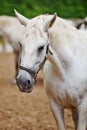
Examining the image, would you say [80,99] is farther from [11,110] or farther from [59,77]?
[11,110]

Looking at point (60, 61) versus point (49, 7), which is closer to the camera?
point (60, 61)

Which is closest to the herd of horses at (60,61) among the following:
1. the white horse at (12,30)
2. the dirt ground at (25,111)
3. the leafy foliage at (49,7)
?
the dirt ground at (25,111)

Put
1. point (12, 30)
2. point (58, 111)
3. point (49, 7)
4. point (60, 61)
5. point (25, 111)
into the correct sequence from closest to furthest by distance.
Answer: point (60, 61) < point (58, 111) < point (25, 111) < point (12, 30) < point (49, 7)

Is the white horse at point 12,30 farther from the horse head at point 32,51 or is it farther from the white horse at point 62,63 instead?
the horse head at point 32,51

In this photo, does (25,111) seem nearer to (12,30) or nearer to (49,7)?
(12,30)

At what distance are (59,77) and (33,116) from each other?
3.01 meters

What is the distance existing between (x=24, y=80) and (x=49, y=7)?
45.3ft

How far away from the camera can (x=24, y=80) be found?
527cm

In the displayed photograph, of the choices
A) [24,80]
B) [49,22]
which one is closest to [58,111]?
[24,80]

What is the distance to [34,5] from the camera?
19.4 m

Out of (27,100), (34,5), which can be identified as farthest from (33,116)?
(34,5)

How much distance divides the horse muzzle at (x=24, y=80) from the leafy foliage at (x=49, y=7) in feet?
44.0

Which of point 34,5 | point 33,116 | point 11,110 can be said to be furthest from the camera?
point 34,5

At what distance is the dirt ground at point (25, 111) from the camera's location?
26.3ft
